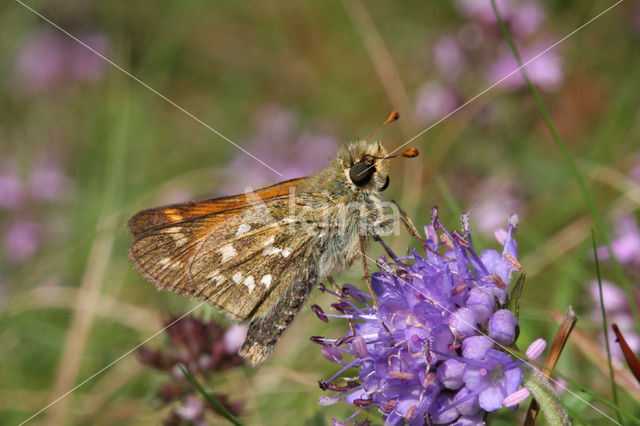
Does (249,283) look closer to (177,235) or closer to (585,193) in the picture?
(177,235)

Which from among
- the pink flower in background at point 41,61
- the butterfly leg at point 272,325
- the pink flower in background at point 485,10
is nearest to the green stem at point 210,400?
the butterfly leg at point 272,325

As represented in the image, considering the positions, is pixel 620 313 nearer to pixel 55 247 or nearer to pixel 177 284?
pixel 177 284

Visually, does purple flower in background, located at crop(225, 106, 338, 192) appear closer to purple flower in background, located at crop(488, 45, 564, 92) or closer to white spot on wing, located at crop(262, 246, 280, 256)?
purple flower in background, located at crop(488, 45, 564, 92)

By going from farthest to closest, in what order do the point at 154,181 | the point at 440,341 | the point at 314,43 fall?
the point at 314,43 → the point at 154,181 → the point at 440,341

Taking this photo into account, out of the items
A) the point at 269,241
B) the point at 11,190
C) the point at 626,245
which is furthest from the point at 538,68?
the point at 11,190

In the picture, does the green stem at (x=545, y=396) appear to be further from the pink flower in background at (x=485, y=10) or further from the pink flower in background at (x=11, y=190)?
the pink flower in background at (x=11, y=190)

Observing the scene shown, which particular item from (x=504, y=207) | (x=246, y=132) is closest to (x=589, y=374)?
(x=504, y=207)
